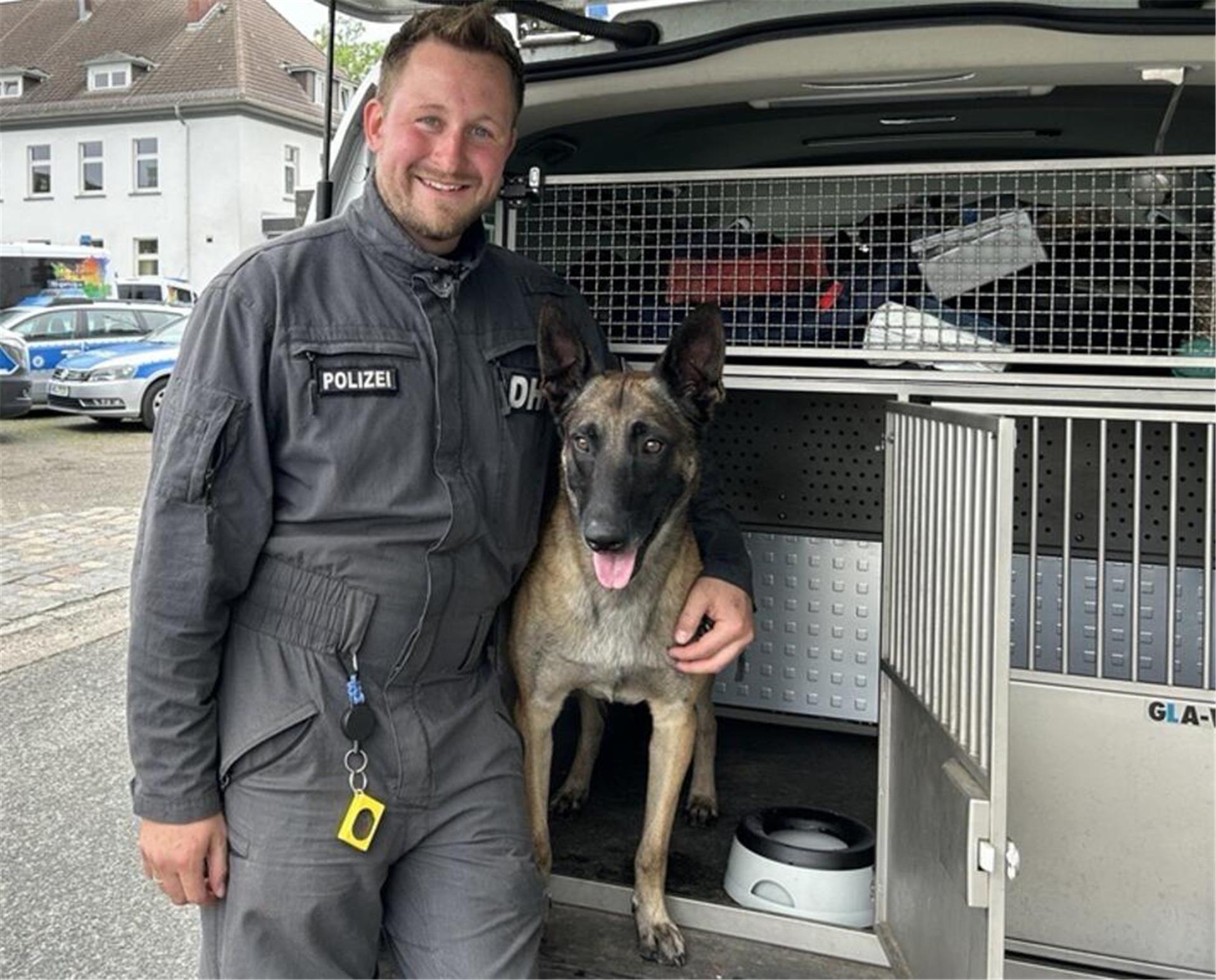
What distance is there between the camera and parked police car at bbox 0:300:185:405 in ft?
46.9

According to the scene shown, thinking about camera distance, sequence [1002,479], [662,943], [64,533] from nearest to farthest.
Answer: [1002,479] → [662,943] → [64,533]

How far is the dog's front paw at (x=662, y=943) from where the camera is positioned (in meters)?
2.26

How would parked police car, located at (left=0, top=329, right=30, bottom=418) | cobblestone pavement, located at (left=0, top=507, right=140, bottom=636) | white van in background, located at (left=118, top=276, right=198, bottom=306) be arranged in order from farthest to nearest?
white van in background, located at (left=118, top=276, right=198, bottom=306) → parked police car, located at (left=0, top=329, right=30, bottom=418) → cobblestone pavement, located at (left=0, top=507, right=140, bottom=636)

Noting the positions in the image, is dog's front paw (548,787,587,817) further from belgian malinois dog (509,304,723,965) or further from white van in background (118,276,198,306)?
white van in background (118,276,198,306)

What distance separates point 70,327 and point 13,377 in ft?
8.91

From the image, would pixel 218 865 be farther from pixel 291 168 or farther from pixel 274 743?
pixel 291 168

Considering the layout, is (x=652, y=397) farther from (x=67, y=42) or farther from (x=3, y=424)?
(x=67, y=42)

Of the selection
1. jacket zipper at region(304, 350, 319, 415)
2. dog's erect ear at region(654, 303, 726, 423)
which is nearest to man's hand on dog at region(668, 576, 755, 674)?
dog's erect ear at region(654, 303, 726, 423)

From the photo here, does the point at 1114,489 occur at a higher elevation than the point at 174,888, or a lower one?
higher

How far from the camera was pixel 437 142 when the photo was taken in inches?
76.4

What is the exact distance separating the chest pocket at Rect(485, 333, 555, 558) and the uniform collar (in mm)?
196

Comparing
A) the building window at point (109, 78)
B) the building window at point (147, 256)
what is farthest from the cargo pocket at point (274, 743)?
the building window at point (109, 78)

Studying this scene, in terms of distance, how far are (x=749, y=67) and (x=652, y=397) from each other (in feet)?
2.37

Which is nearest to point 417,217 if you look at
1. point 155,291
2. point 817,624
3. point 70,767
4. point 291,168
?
point 817,624
